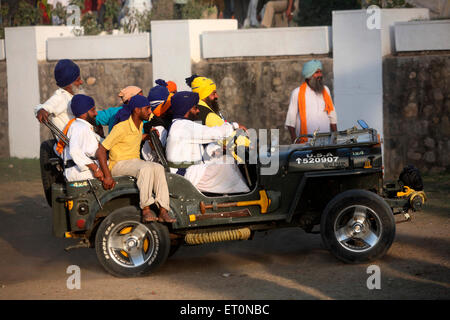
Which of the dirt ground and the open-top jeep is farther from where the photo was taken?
the open-top jeep

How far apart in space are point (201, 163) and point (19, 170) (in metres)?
7.88

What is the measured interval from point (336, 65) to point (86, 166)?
6394 mm

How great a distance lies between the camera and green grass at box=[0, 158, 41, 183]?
13649mm

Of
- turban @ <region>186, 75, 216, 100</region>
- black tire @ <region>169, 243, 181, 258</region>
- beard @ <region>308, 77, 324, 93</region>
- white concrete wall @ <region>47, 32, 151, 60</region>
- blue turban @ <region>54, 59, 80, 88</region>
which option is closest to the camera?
black tire @ <region>169, 243, 181, 258</region>

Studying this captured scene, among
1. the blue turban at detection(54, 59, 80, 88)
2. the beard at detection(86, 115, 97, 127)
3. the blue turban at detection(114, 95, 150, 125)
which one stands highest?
the blue turban at detection(54, 59, 80, 88)

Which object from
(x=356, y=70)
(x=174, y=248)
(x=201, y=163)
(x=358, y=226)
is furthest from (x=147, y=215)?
(x=356, y=70)

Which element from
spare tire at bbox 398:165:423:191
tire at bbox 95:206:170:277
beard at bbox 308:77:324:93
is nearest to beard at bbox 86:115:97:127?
tire at bbox 95:206:170:277

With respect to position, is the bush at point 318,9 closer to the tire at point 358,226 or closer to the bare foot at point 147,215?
the tire at point 358,226

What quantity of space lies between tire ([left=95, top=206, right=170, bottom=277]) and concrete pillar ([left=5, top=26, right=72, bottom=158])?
851 centimetres

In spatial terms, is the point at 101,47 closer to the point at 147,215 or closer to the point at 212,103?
the point at 212,103

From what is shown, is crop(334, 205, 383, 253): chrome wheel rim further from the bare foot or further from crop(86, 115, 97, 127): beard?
crop(86, 115, 97, 127): beard

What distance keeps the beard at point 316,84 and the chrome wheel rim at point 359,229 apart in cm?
272

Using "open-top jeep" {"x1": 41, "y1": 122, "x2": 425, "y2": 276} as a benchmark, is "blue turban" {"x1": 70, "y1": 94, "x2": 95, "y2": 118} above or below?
above

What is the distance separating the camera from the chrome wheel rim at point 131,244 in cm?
717
